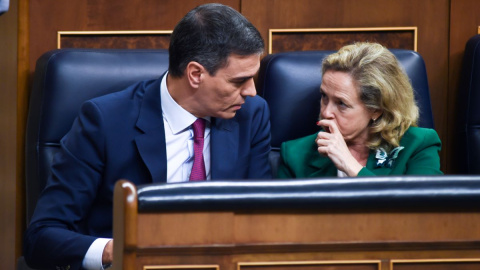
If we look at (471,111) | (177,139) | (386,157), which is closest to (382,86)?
(386,157)

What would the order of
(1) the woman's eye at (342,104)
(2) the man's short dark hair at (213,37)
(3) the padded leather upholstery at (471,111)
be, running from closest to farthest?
1. (2) the man's short dark hair at (213,37)
2. (1) the woman's eye at (342,104)
3. (3) the padded leather upholstery at (471,111)

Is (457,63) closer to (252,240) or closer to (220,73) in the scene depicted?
(220,73)

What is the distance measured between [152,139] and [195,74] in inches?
8.0

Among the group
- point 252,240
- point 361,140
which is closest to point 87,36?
point 361,140

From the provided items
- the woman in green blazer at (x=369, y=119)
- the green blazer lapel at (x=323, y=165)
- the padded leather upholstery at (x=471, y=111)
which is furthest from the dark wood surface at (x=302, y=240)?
the padded leather upholstery at (x=471, y=111)

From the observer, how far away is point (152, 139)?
1.80 metres

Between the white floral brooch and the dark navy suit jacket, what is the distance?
42cm

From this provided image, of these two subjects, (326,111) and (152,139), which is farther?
(326,111)

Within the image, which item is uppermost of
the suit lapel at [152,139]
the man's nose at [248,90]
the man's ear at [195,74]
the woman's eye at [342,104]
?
the man's ear at [195,74]

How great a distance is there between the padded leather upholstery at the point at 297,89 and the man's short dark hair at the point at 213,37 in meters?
0.26

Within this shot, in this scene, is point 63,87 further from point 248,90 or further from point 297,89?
point 297,89

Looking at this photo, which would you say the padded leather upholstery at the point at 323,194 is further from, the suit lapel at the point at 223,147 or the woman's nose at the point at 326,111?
the woman's nose at the point at 326,111

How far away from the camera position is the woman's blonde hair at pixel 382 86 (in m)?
2.04

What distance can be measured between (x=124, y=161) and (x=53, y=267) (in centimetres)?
30
